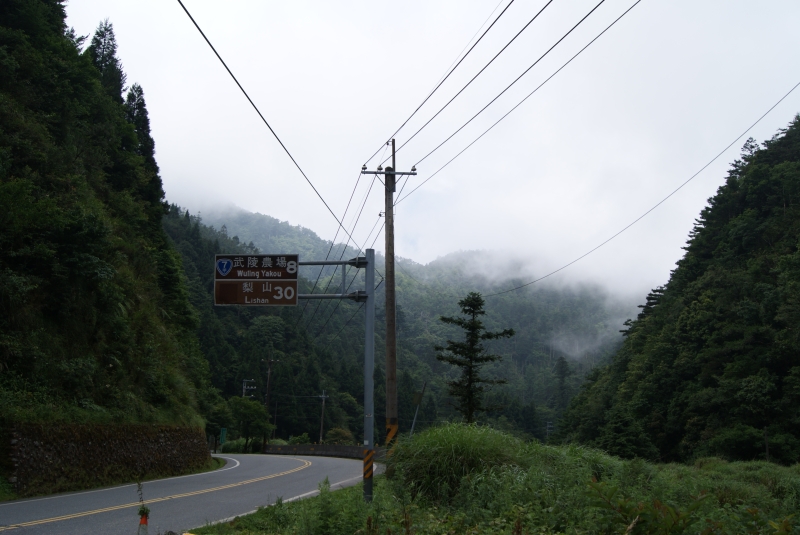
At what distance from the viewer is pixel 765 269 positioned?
56594 mm

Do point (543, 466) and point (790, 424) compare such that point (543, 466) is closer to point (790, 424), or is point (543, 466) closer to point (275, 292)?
point (275, 292)

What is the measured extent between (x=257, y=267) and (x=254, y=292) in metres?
0.57

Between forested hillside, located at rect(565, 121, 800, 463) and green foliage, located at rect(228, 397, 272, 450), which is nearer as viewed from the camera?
forested hillside, located at rect(565, 121, 800, 463)

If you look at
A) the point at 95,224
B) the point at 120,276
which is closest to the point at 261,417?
the point at 120,276

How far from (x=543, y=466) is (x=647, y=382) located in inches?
2027

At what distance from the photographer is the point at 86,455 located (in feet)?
60.6

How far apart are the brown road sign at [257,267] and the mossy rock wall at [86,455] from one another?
5.18m

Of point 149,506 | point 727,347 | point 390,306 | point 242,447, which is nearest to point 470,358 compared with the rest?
point 390,306

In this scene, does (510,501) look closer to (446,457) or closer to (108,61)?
(446,457)

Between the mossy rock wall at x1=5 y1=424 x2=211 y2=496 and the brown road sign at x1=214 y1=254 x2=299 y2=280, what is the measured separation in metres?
5.18

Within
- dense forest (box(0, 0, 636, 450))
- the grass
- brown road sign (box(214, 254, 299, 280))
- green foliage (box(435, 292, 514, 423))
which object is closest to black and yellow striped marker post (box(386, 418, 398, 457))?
dense forest (box(0, 0, 636, 450))

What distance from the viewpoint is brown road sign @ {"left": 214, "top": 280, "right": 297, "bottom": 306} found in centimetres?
1447

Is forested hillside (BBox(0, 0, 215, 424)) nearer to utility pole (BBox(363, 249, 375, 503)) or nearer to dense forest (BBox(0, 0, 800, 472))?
dense forest (BBox(0, 0, 800, 472))

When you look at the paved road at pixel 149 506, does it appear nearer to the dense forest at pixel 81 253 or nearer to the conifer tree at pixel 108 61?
the dense forest at pixel 81 253
